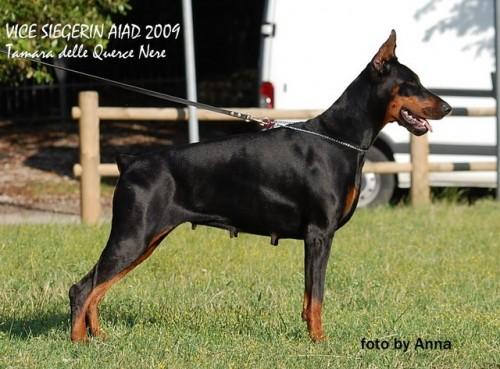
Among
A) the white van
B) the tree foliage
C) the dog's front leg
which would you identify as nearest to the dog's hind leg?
the dog's front leg

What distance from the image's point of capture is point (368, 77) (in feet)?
22.2

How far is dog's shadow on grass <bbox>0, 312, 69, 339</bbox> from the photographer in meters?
7.06

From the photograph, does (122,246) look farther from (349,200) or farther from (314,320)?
(349,200)

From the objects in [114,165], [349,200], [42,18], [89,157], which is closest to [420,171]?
[114,165]

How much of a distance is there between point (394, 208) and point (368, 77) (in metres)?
6.41

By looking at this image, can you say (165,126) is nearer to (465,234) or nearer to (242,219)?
(465,234)

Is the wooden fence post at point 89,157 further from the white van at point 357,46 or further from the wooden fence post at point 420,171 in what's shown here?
the wooden fence post at point 420,171

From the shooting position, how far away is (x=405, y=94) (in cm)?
671

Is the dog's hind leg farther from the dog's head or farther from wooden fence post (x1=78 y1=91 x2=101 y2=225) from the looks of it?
wooden fence post (x1=78 y1=91 x2=101 y2=225)

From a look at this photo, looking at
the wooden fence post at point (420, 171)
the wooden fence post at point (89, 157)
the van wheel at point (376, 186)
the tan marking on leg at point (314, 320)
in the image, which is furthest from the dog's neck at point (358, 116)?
the van wheel at point (376, 186)

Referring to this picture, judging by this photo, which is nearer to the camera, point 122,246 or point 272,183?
point 122,246

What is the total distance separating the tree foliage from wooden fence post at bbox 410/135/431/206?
3.42 metres

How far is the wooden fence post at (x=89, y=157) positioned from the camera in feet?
39.2

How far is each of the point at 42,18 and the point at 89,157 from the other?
1.55 m
